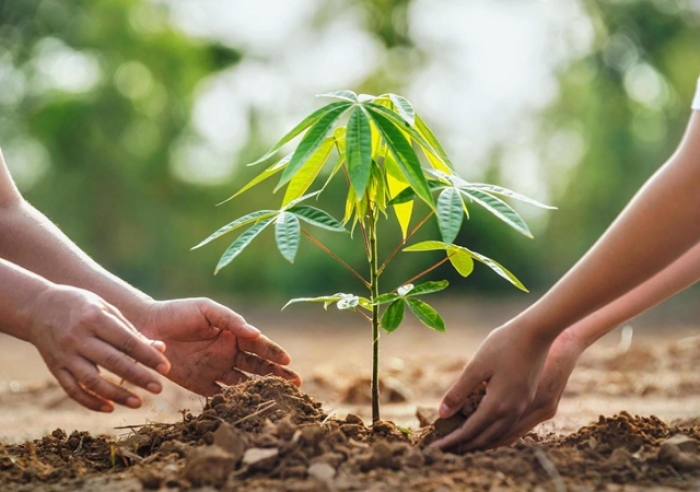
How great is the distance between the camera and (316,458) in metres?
1.70

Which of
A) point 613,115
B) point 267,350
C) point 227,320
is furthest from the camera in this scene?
point 613,115

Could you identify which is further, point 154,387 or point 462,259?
point 462,259

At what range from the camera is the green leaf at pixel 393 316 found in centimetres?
200

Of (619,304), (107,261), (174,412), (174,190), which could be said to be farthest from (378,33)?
(619,304)

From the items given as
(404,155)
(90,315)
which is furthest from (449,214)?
(90,315)

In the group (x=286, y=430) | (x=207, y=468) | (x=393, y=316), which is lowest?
(x=207, y=468)

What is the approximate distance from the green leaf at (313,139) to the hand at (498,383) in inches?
23.4

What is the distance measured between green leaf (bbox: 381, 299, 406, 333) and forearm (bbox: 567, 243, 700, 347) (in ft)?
1.55

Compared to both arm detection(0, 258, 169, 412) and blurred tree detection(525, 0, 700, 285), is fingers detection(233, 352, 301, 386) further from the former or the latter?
blurred tree detection(525, 0, 700, 285)

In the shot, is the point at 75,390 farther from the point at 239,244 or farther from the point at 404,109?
the point at 404,109

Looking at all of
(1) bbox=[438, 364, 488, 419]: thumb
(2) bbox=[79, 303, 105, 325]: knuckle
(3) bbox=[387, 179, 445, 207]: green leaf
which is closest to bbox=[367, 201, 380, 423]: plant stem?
(3) bbox=[387, 179, 445, 207]: green leaf

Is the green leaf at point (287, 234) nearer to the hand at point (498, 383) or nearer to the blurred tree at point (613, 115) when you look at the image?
the hand at point (498, 383)

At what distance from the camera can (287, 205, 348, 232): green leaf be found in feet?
6.16

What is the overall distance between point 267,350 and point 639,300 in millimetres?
1033
